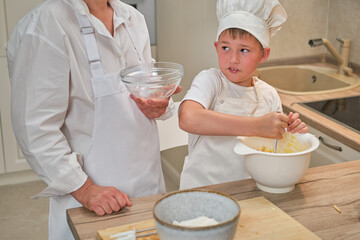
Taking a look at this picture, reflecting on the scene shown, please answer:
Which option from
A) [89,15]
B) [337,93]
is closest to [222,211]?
[89,15]

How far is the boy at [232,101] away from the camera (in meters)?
1.36

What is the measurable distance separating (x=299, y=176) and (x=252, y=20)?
47cm

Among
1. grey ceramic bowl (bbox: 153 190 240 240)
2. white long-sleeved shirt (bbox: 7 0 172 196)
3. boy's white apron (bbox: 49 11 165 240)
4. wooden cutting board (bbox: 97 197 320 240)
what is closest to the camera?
grey ceramic bowl (bbox: 153 190 240 240)

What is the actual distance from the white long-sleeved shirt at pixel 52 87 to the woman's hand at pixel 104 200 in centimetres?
7

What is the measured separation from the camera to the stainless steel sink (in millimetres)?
2631

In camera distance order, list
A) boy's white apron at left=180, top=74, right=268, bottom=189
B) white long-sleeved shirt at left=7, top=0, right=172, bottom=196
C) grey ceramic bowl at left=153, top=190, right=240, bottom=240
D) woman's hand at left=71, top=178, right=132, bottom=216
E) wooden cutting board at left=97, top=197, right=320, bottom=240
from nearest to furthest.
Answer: grey ceramic bowl at left=153, top=190, right=240, bottom=240 → wooden cutting board at left=97, top=197, right=320, bottom=240 → woman's hand at left=71, top=178, right=132, bottom=216 → white long-sleeved shirt at left=7, top=0, right=172, bottom=196 → boy's white apron at left=180, top=74, right=268, bottom=189

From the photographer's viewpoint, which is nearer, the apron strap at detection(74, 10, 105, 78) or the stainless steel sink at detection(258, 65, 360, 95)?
the apron strap at detection(74, 10, 105, 78)

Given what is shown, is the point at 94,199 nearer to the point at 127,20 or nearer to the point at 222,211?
the point at 222,211

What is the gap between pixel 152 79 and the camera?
142 cm

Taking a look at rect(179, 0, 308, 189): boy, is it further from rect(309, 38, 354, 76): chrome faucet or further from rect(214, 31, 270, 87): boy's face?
rect(309, 38, 354, 76): chrome faucet

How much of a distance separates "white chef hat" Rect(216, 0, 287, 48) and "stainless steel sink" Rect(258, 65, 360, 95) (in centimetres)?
121

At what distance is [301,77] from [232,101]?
1.34 meters

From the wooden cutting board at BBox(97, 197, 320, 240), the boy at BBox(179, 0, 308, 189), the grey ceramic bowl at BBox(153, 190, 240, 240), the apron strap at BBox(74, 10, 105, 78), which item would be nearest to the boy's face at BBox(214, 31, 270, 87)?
the boy at BBox(179, 0, 308, 189)

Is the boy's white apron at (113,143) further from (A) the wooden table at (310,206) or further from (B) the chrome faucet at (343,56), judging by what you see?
(B) the chrome faucet at (343,56)
